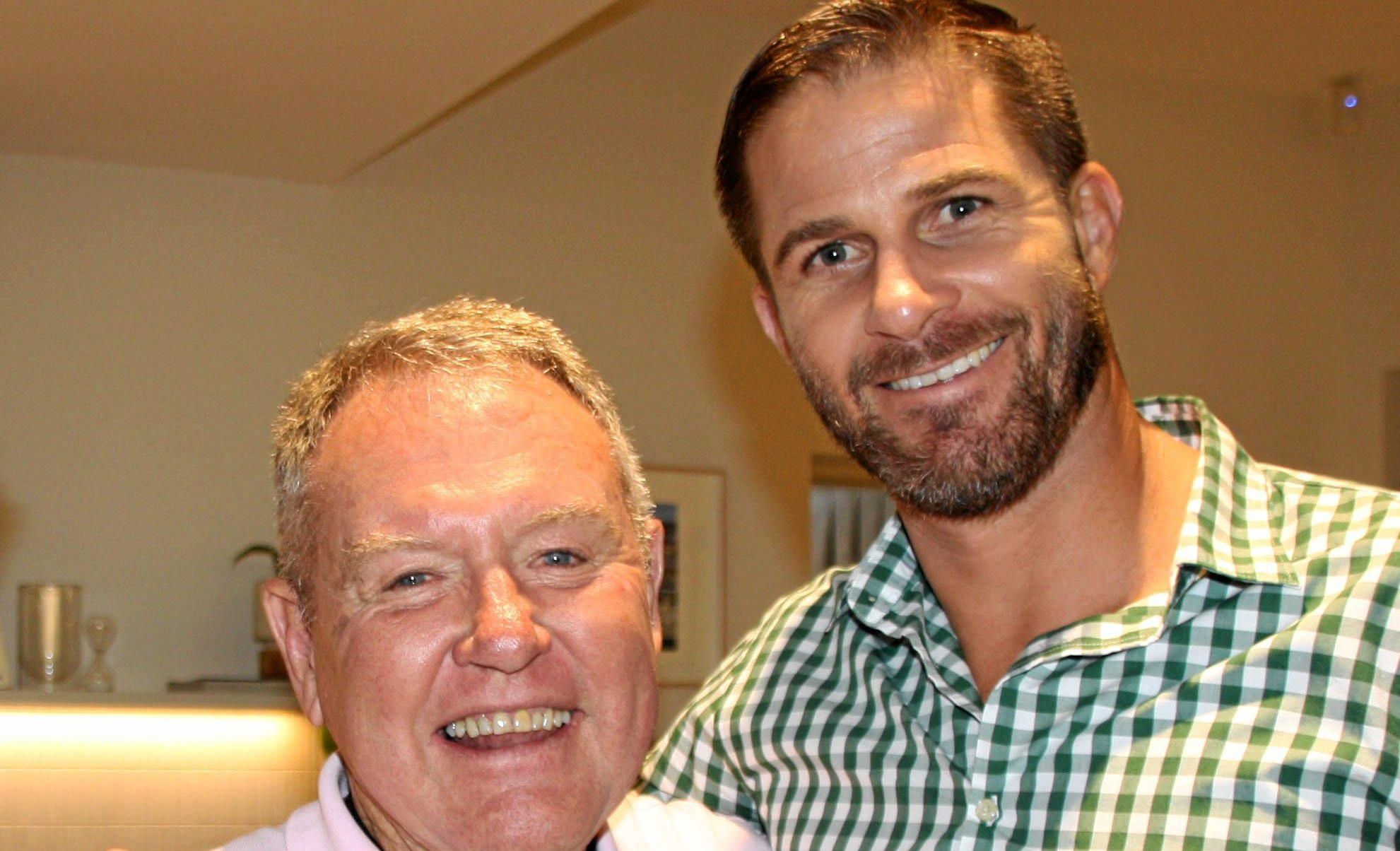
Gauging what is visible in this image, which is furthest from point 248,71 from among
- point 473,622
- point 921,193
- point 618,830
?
point 473,622

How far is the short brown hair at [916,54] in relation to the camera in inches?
75.2

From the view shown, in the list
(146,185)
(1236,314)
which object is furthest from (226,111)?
(1236,314)

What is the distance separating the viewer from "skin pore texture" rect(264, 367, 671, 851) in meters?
1.51

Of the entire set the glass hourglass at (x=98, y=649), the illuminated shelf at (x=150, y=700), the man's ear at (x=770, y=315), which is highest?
the man's ear at (x=770, y=315)

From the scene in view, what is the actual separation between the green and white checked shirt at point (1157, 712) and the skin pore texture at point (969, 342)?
76 mm

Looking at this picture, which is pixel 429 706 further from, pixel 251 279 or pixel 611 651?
pixel 251 279

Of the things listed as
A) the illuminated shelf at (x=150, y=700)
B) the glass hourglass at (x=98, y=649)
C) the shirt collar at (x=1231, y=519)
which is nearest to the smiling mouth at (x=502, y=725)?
the shirt collar at (x=1231, y=519)

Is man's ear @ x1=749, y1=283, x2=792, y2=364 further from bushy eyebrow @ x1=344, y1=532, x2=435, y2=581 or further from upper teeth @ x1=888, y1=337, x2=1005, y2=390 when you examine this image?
bushy eyebrow @ x1=344, y1=532, x2=435, y2=581

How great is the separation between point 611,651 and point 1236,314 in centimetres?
559

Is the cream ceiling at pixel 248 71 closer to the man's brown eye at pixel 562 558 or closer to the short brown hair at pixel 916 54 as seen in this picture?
the short brown hair at pixel 916 54

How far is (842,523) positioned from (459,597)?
461 cm

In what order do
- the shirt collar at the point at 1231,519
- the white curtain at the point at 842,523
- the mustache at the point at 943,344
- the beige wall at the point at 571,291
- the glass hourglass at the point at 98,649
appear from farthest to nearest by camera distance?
the white curtain at the point at 842,523
the beige wall at the point at 571,291
the glass hourglass at the point at 98,649
the mustache at the point at 943,344
the shirt collar at the point at 1231,519

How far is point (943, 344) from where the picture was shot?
1.81 m

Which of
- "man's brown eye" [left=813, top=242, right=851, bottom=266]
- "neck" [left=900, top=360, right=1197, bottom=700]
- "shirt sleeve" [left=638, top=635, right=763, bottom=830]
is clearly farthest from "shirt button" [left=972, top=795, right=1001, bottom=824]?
"man's brown eye" [left=813, top=242, right=851, bottom=266]
